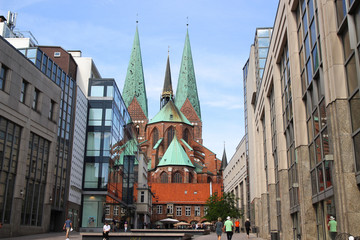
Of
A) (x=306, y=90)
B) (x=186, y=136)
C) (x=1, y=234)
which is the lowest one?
(x=1, y=234)

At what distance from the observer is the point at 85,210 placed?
→ 39.4 meters

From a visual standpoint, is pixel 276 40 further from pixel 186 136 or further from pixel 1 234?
pixel 186 136

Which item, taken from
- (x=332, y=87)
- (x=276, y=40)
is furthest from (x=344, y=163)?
(x=276, y=40)

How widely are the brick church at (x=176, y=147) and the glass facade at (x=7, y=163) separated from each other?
60.2 meters

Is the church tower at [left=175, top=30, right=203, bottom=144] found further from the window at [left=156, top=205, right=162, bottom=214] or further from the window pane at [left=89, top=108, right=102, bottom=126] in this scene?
the window pane at [left=89, top=108, right=102, bottom=126]

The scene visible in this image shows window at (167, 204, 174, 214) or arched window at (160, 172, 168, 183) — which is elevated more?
arched window at (160, 172, 168, 183)

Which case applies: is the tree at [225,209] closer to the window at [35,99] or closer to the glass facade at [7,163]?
the window at [35,99]

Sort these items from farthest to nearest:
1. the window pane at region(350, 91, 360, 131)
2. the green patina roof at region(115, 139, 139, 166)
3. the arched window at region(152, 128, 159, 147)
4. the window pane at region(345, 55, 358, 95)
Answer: the arched window at region(152, 128, 159, 147) < the green patina roof at region(115, 139, 139, 166) < the window pane at region(345, 55, 358, 95) < the window pane at region(350, 91, 360, 131)

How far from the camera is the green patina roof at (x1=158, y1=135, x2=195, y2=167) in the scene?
316ft

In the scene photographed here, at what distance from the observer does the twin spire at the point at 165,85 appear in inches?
4850

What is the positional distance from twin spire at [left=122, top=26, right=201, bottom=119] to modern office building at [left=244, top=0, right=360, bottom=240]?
313 feet

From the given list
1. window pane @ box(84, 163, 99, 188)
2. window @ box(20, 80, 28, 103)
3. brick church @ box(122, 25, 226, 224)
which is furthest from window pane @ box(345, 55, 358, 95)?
brick church @ box(122, 25, 226, 224)

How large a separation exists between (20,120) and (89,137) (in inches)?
521

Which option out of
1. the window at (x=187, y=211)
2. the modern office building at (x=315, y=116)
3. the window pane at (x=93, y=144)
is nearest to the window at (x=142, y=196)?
the window at (x=187, y=211)
